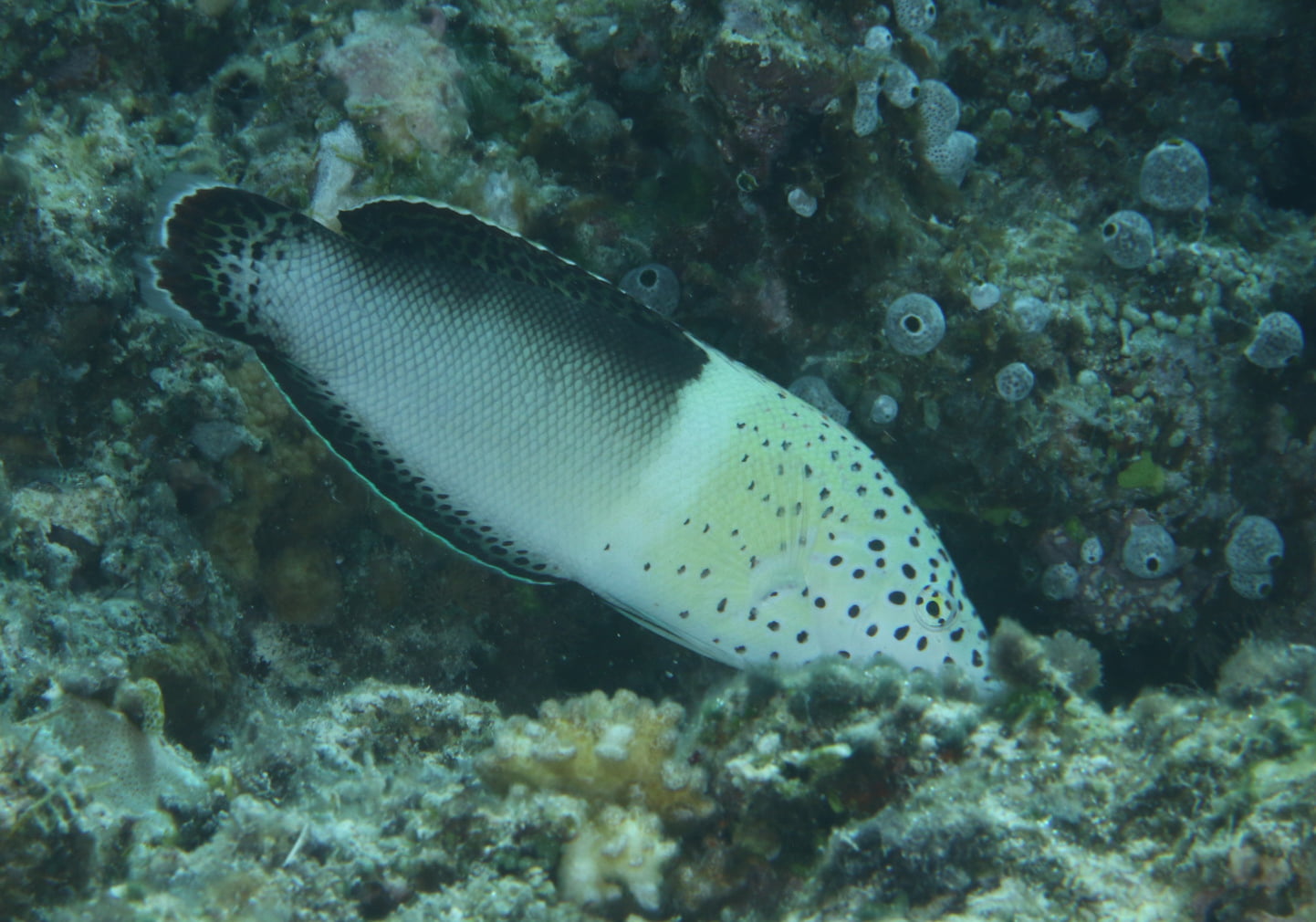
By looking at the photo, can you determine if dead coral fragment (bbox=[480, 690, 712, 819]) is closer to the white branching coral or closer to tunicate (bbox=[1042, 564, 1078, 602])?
the white branching coral

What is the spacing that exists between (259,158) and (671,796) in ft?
11.2

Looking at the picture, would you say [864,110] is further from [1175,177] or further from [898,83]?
[1175,177]

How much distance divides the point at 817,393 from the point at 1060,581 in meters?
1.74

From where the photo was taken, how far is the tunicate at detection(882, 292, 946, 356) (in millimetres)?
3848

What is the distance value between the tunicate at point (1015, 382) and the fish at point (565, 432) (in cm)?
105

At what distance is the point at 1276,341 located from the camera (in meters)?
3.87

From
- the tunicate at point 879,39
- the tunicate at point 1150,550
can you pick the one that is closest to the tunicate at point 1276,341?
the tunicate at point 1150,550

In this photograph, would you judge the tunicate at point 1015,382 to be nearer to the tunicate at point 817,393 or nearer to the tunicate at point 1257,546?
the tunicate at point 817,393

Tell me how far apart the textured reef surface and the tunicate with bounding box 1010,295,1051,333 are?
0.08ft

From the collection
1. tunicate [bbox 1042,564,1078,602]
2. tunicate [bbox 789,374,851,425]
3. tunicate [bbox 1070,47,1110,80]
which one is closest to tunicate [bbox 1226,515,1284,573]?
tunicate [bbox 1042,564,1078,602]

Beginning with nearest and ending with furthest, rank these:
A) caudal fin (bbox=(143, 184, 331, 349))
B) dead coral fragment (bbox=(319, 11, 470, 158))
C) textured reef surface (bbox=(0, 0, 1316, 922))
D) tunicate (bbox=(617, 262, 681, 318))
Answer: textured reef surface (bbox=(0, 0, 1316, 922))
caudal fin (bbox=(143, 184, 331, 349))
dead coral fragment (bbox=(319, 11, 470, 158))
tunicate (bbox=(617, 262, 681, 318))

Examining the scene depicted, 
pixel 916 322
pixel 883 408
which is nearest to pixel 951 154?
pixel 916 322

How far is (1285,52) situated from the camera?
4121 millimetres

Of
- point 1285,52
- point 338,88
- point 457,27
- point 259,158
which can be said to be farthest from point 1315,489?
point 259,158
